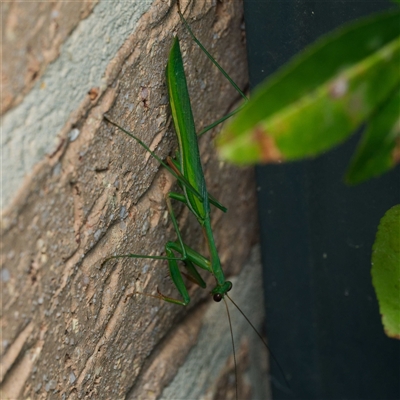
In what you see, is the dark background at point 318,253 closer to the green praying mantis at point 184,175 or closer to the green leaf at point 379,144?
the green praying mantis at point 184,175

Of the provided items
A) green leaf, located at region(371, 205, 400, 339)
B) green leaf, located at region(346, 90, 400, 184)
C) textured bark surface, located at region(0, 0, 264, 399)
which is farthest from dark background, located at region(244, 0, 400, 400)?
green leaf, located at region(346, 90, 400, 184)

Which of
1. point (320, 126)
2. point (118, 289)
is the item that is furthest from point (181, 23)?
point (320, 126)

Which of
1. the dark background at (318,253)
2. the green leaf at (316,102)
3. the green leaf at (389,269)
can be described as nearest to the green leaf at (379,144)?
the green leaf at (316,102)

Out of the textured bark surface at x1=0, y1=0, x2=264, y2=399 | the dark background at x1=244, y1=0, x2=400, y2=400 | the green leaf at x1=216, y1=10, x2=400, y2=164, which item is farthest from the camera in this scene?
the dark background at x1=244, y1=0, x2=400, y2=400

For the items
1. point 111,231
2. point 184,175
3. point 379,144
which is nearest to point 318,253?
point 184,175

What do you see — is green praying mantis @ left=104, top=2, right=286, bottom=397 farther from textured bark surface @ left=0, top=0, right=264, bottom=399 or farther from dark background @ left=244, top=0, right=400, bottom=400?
dark background @ left=244, top=0, right=400, bottom=400

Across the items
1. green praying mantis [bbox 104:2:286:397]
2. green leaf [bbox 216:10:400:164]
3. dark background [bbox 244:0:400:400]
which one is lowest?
dark background [bbox 244:0:400:400]

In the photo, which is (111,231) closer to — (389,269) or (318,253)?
(389,269)
